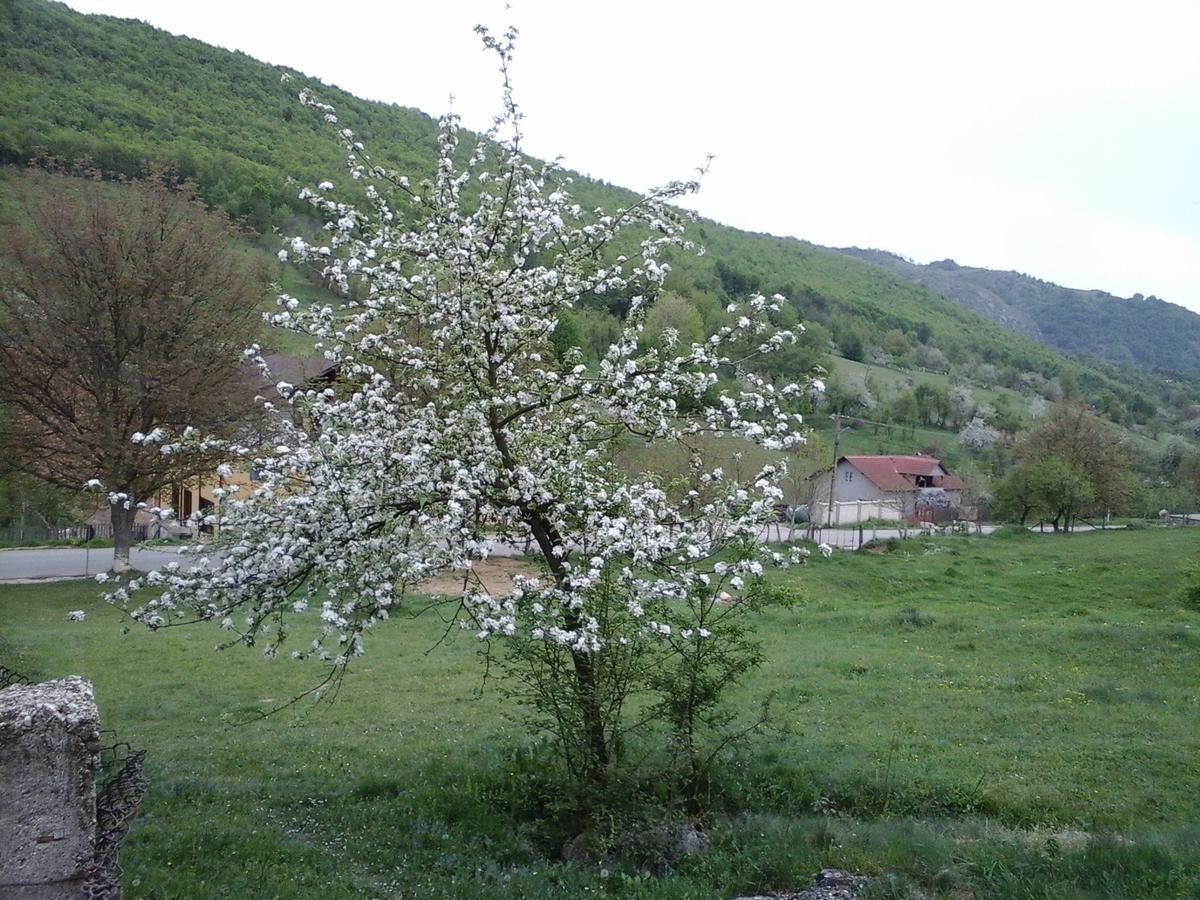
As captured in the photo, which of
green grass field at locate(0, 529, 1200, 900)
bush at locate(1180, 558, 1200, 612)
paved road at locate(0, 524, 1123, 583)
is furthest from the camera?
paved road at locate(0, 524, 1123, 583)

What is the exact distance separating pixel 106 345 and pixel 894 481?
61.5 metres

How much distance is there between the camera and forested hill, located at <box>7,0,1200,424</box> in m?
17.2

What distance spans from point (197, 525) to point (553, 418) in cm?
382

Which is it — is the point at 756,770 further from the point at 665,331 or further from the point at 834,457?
the point at 834,457

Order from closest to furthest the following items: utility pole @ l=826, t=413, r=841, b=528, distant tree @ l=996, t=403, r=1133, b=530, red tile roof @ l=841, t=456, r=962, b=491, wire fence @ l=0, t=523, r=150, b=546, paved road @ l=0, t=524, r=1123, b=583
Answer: paved road @ l=0, t=524, r=1123, b=583 < utility pole @ l=826, t=413, r=841, b=528 < wire fence @ l=0, t=523, r=150, b=546 < distant tree @ l=996, t=403, r=1133, b=530 < red tile roof @ l=841, t=456, r=962, b=491

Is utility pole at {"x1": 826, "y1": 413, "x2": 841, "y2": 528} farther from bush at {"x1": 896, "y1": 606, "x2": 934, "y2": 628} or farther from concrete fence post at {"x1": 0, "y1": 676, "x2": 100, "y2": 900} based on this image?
concrete fence post at {"x1": 0, "y1": 676, "x2": 100, "y2": 900}

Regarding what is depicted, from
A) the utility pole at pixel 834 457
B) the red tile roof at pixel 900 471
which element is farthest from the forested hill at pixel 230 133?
the red tile roof at pixel 900 471

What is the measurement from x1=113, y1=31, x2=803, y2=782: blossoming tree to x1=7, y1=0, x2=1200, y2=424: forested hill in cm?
157

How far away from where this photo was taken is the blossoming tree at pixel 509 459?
26.5 feet

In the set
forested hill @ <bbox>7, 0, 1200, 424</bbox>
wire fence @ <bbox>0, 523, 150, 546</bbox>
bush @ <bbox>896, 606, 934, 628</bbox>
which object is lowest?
wire fence @ <bbox>0, 523, 150, 546</bbox>

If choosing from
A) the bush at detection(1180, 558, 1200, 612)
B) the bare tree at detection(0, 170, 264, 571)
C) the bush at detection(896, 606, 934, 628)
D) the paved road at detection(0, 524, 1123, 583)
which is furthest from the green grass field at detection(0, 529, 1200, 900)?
the paved road at detection(0, 524, 1123, 583)

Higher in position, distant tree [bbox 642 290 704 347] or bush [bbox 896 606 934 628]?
distant tree [bbox 642 290 704 347]

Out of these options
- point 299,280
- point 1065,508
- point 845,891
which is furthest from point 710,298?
point 1065,508

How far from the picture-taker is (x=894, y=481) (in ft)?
241
